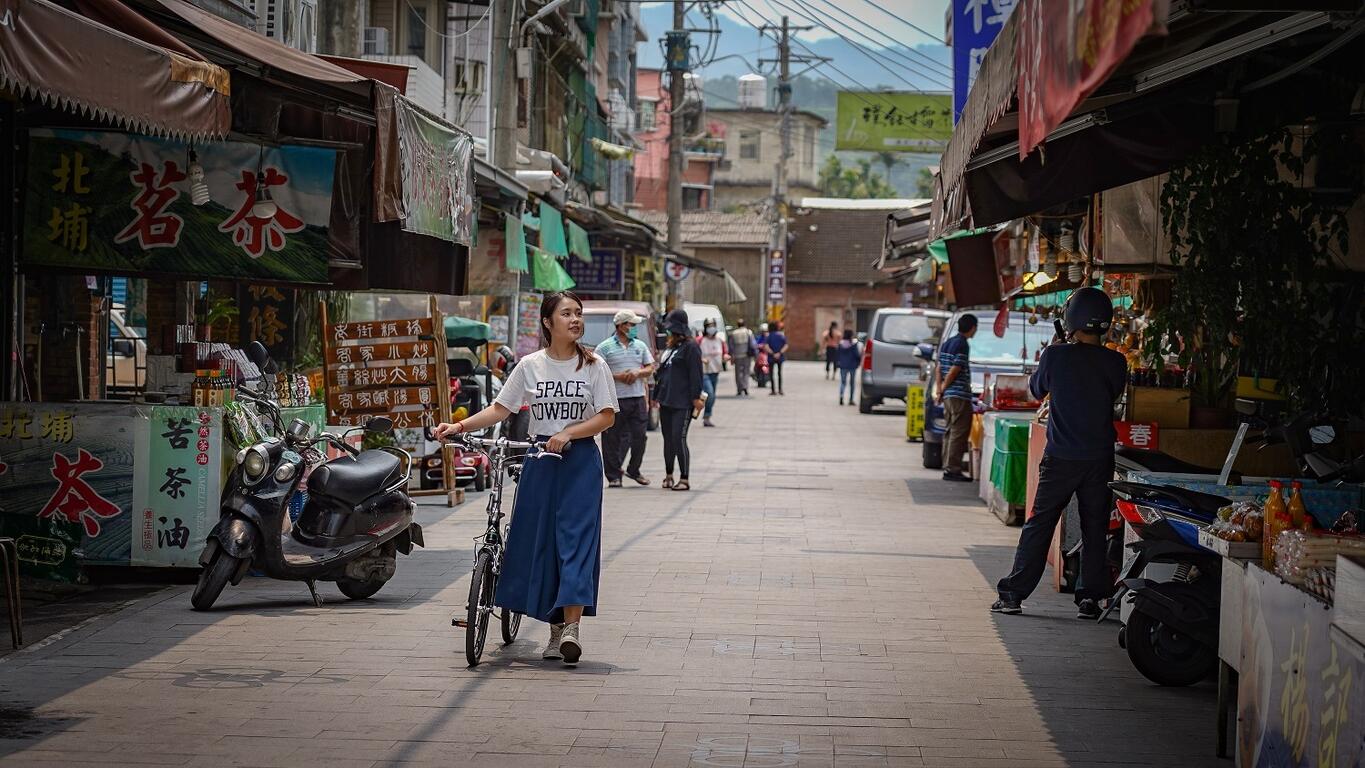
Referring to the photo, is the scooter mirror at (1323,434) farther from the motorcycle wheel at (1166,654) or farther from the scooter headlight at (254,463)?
the scooter headlight at (254,463)

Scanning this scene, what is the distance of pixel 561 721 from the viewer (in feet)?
21.4

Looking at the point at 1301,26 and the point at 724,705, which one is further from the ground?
the point at 1301,26

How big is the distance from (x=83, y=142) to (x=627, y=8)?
38164 millimetres

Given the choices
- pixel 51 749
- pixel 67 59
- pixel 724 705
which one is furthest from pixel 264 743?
pixel 67 59

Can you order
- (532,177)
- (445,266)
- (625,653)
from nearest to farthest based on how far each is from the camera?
(625,653)
(445,266)
(532,177)

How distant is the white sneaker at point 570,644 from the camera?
298 inches

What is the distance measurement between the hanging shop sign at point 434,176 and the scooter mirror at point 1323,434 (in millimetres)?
5376

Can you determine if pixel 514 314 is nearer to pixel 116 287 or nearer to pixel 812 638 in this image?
pixel 116 287

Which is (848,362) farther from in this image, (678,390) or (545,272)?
(678,390)

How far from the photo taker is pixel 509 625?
8.13m

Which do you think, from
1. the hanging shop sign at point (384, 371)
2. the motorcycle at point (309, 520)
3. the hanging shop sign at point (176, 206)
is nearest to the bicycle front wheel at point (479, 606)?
the motorcycle at point (309, 520)

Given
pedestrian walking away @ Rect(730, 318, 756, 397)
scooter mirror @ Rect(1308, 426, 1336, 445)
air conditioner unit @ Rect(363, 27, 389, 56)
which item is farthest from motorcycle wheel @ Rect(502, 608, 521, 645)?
pedestrian walking away @ Rect(730, 318, 756, 397)

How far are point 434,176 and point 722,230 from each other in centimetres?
5676

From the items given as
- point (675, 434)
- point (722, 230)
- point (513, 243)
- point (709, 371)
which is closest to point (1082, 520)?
point (675, 434)
